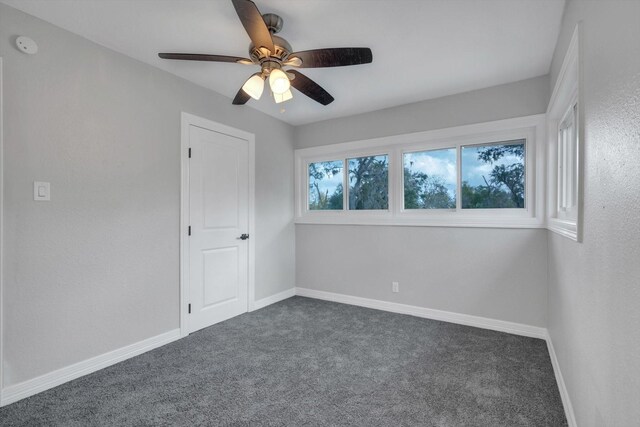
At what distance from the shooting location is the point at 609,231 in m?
1.09

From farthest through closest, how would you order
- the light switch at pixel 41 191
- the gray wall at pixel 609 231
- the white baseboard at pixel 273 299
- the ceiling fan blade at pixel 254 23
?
the white baseboard at pixel 273 299 → the light switch at pixel 41 191 → the ceiling fan blade at pixel 254 23 → the gray wall at pixel 609 231

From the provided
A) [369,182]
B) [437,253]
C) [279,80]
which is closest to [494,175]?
[437,253]

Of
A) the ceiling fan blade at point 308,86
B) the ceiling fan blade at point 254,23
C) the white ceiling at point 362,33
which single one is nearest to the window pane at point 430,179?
the white ceiling at point 362,33

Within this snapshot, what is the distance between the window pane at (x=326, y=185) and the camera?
4230 mm

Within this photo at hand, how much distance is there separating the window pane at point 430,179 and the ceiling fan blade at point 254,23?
2.27 m

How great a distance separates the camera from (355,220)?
3.94 metres

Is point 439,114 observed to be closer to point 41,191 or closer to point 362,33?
point 362,33

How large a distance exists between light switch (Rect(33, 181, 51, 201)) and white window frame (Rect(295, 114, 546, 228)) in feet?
9.00

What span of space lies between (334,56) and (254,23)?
19.9 inches

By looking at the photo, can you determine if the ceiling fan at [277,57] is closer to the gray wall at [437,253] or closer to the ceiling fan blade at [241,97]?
the ceiling fan blade at [241,97]

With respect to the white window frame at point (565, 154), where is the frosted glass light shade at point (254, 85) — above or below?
above

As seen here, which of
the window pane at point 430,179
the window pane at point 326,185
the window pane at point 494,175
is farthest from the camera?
the window pane at point 326,185

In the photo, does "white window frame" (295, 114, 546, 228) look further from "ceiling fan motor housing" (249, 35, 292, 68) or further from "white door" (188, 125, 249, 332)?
"ceiling fan motor housing" (249, 35, 292, 68)

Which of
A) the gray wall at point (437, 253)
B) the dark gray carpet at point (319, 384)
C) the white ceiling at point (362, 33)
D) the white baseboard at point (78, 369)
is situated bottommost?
the dark gray carpet at point (319, 384)
